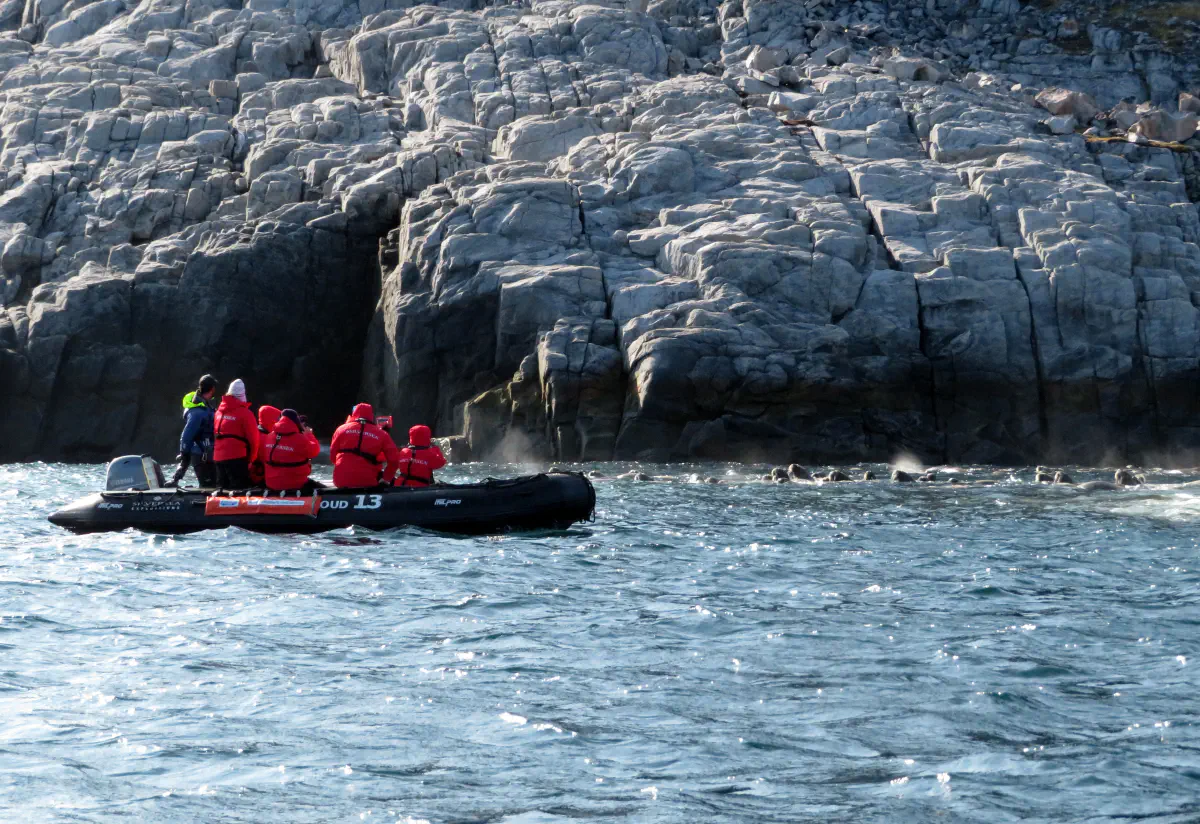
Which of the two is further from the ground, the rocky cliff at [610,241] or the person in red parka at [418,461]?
the rocky cliff at [610,241]

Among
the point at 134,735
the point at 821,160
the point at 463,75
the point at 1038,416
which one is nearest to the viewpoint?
the point at 134,735

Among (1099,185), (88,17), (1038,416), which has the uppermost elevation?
(88,17)

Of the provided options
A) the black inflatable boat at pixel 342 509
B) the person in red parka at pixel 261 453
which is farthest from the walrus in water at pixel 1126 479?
the person in red parka at pixel 261 453

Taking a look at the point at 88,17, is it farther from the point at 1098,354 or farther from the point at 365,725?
the point at 365,725

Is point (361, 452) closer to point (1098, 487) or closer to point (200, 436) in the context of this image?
point (200, 436)

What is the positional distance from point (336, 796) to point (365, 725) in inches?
58.0

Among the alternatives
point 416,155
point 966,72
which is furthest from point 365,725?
point 966,72

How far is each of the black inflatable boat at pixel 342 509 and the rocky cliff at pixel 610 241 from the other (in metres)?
16.5

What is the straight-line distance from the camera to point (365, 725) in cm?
995

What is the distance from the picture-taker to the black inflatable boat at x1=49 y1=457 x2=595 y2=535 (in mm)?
20516

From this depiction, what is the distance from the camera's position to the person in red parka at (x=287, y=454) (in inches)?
815

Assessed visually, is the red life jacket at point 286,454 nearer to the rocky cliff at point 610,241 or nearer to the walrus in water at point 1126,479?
the rocky cliff at point 610,241

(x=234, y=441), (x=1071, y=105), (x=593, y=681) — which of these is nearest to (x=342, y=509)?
(x=234, y=441)

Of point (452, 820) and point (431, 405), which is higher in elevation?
point (431, 405)
